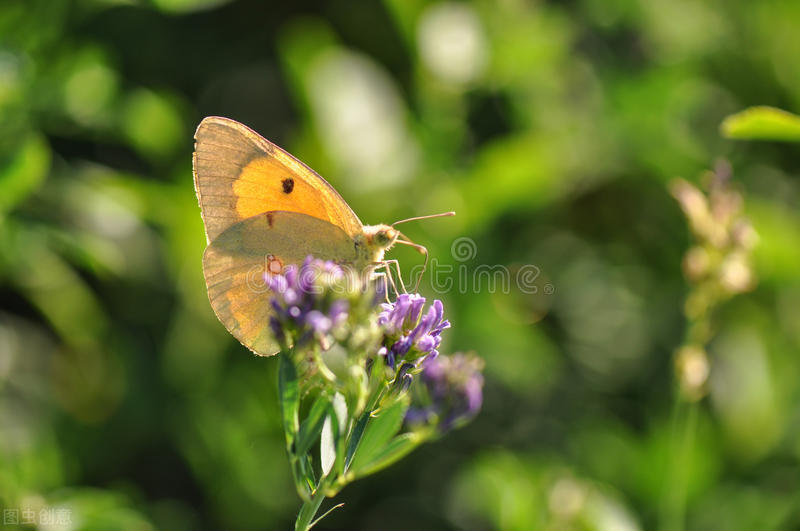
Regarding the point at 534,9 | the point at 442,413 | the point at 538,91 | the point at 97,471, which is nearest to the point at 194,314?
the point at 97,471

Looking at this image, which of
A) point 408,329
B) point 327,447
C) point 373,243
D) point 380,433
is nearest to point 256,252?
point 373,243

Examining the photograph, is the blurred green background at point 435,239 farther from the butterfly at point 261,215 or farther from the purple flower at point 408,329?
the purple flower at point 408,329

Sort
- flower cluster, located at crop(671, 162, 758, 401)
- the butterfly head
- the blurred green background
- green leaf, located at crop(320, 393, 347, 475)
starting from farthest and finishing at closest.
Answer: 1. the blurred green background
2. the butterfly head
3. flower cluster, located at crop(671, 162, 758, 401)
4. green leaf, located at crop(320, 393, 347, 475)

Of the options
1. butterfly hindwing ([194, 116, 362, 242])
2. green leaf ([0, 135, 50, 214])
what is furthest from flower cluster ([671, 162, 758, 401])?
green leaf ([0, 135, 50, 214])

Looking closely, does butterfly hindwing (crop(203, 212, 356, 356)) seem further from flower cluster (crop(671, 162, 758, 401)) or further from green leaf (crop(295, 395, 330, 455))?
flower cluster (crop(671, 162, 758, 401))

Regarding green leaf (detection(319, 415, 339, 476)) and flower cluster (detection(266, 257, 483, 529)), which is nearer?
flower cluster (detection(266, 257, 483, 529))

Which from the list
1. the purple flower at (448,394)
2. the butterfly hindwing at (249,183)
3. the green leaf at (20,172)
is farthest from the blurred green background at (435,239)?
the purple flower at (448,394)
